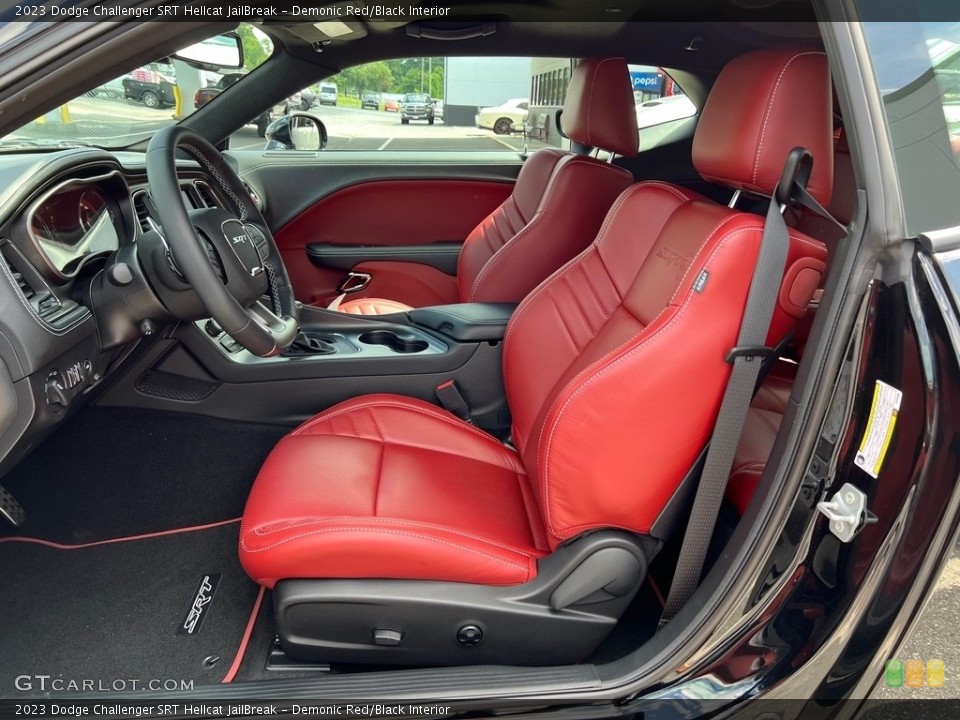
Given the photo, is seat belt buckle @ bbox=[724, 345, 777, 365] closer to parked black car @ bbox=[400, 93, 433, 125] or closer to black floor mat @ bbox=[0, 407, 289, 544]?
black floor mat @ bbox=[0, 407, 289, 544]

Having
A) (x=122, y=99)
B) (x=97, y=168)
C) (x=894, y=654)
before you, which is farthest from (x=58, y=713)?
(x=122, y=99)

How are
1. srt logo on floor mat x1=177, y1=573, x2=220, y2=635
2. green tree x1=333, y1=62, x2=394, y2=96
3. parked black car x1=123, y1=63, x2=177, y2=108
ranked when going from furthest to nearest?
1. green tree x1=333, y1=62, x2=394, y2=96
2. parked black car x1=123, y1=63, x2=177, y2=108
3. srt logo on floor mat x1=177, y1=573, x2=220, y2=635

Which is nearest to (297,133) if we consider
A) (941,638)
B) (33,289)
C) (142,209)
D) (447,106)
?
(447,106)

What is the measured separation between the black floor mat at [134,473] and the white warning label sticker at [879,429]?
5.04 ft

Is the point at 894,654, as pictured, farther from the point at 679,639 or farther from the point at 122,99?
the point at 122,99

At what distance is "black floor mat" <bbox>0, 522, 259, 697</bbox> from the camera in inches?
58.2

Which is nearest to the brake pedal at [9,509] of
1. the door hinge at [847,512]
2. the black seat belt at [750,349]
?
the black seat belt at [750,349]

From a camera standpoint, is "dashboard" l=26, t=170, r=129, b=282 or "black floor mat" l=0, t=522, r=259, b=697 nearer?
"dashboard" l=26, t=170, r=129, b=282

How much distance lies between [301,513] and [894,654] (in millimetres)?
934

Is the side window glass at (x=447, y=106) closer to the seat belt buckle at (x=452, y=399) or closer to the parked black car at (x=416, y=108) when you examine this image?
the parked black car at (x=416, y=108)

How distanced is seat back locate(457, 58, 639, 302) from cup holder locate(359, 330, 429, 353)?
0.38 meters

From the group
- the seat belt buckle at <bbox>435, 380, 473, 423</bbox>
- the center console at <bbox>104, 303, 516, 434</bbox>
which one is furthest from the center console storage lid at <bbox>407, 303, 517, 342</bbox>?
the seat belt buckle at <bbox>435, 380, 473, 423</bbox>

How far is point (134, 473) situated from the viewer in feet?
6.60

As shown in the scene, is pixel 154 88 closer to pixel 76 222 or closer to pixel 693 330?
pixel 76 222
